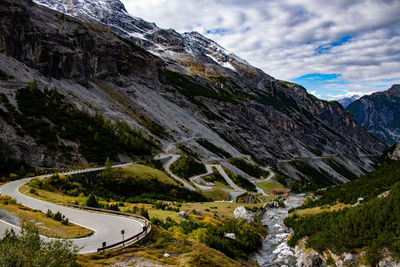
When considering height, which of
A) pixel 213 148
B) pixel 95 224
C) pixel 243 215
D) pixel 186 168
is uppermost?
pixel 213 148

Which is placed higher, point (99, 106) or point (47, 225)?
point (99, 106)

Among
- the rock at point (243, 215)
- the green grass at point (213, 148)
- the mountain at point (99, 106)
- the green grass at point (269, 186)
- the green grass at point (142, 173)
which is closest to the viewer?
the rock at point (243, 215)

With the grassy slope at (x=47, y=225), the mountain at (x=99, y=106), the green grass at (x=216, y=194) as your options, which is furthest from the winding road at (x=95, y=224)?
the green grass at (x=216, y=194)

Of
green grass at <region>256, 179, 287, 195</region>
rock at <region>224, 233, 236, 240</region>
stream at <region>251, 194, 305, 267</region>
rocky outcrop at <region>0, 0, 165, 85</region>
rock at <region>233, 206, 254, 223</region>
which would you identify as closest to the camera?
stream at <region>251, 194, 305, 267</region>

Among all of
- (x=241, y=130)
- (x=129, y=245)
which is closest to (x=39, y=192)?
(x=129, y=245)

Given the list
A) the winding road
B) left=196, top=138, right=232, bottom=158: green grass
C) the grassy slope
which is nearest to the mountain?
left=196, top=138, right=232, bottom=158: green grass

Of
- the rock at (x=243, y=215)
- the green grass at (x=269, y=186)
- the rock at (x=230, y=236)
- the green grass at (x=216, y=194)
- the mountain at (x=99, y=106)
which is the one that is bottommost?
the green grass at (x=269, y=186)

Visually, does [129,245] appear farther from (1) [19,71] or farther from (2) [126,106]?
(2) [126,106]

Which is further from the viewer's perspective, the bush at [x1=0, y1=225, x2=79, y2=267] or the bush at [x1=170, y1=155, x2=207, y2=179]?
the bush at [x1=170, y1=155, x2=207, y2=179]

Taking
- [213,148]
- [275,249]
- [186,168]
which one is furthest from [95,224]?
[213,148]

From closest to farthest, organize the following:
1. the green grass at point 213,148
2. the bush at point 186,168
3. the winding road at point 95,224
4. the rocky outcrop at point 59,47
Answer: the winding road at point 95,224 < the bush at point 186,168 < the rocky outcrop at point 59,47 < the green grass at point 213,148

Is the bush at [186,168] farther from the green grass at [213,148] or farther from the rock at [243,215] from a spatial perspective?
the rock at [243,215]

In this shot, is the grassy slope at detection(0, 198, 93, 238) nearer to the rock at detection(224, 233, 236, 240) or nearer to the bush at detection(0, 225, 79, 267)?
the bush at detection(0, 225, 79, 267)

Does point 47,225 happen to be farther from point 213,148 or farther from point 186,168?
point 213,148
